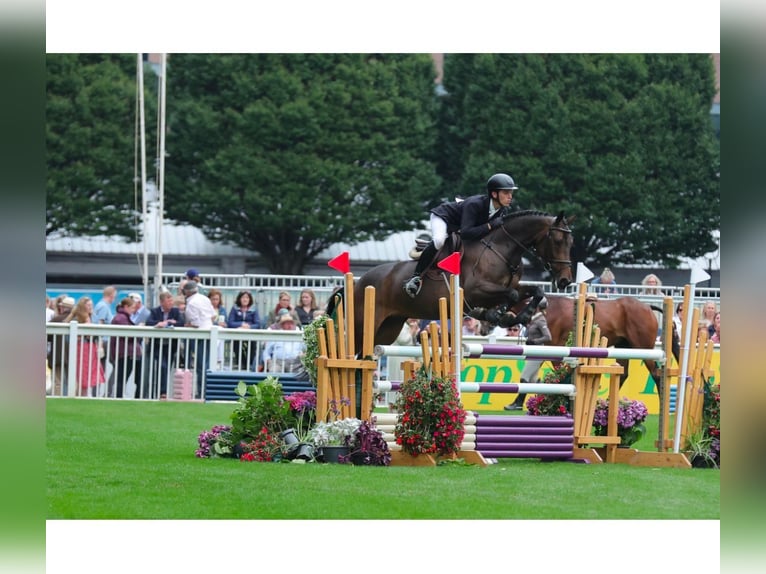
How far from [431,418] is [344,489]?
2.13m

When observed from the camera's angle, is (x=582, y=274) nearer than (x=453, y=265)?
No

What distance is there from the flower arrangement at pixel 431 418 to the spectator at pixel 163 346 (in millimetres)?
9512

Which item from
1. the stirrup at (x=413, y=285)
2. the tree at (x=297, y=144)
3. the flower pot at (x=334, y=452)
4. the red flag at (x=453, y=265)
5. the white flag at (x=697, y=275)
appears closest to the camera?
the white flag at (x=697, y=275)

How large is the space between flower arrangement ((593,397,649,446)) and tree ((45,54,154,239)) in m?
32.5

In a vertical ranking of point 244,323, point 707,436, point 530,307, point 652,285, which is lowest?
point 707,436

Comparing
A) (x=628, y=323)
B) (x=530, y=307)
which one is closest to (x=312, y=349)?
(x=530, y=307)

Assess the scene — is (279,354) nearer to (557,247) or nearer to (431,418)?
(557,247)

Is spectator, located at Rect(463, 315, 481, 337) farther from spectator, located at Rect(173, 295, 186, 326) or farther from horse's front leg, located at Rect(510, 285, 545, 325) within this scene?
horse's front leg, located at Rect(510, 285, 545, 325)

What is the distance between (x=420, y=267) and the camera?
12133mm

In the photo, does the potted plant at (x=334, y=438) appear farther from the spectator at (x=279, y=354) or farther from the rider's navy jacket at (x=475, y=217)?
the spectator at (x=279, y=354)

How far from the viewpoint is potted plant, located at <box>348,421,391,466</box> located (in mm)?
10188

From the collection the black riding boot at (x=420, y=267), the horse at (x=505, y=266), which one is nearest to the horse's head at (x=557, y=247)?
the horse at (x=505, y=266)

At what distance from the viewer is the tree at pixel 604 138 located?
4238 cm

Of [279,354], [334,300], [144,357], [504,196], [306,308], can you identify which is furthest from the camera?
[306,308]
